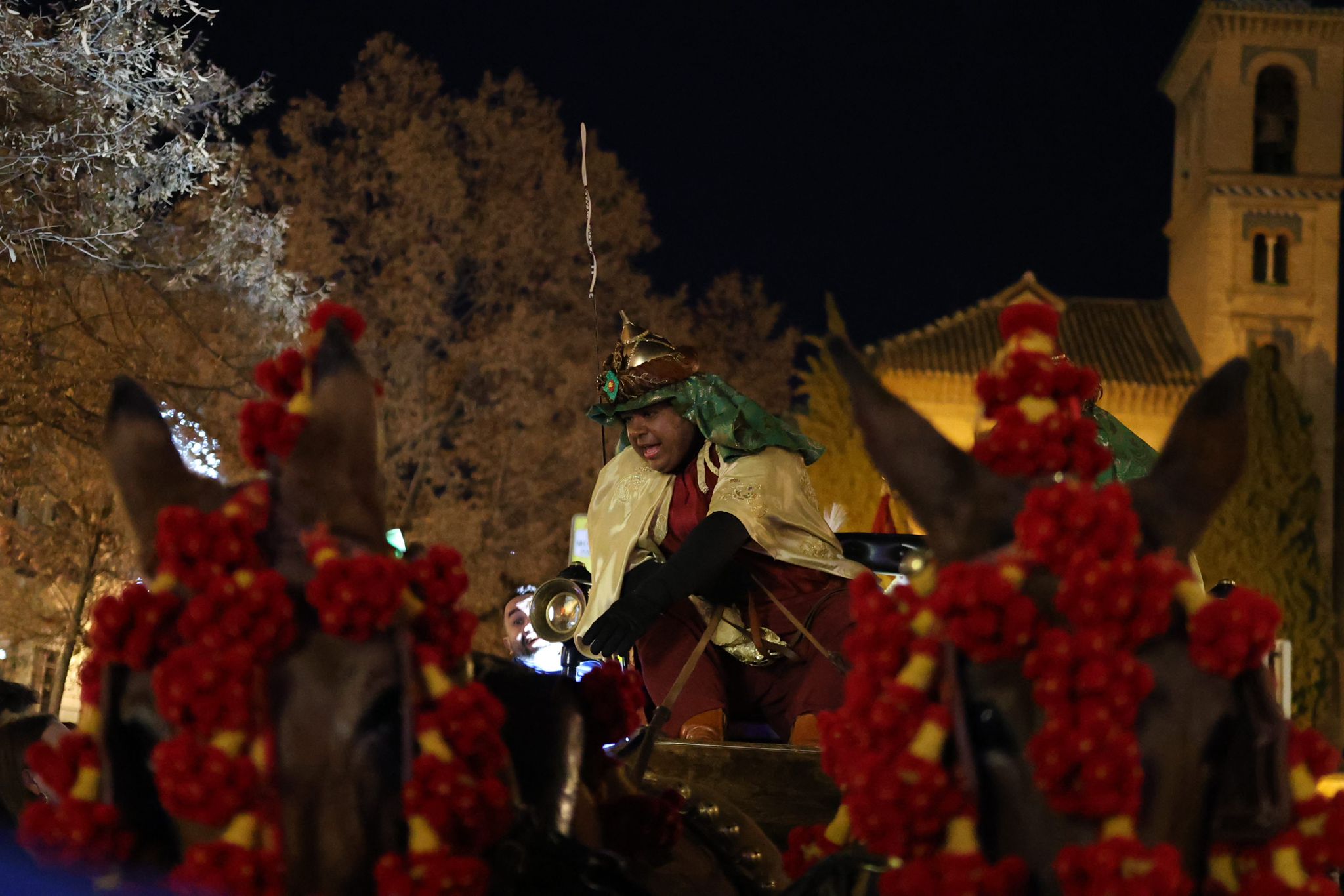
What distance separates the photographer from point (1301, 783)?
218cm

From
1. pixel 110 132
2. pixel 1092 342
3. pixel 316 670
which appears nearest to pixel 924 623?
pixel 316 670

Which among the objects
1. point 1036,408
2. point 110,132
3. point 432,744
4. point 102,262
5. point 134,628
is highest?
point 110,132

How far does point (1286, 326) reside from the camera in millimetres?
42969

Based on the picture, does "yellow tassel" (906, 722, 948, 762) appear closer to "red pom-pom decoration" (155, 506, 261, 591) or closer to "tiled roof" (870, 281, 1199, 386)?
"red pom-pom decoration" (155, 506, 261, 591)

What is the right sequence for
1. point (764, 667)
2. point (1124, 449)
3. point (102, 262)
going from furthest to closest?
point (102, 262)
point (1124, 449)
point (764, 667)

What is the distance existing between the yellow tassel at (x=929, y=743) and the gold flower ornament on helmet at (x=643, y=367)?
2.71 metres

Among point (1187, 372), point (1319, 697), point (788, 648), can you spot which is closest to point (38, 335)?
point (788, 648)

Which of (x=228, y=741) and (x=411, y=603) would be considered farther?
(x=411, y=603)

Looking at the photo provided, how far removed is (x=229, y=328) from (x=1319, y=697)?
2687cm

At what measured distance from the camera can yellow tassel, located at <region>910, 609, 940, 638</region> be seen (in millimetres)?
2215

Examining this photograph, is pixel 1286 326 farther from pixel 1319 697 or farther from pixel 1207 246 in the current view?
pixel 1319 697

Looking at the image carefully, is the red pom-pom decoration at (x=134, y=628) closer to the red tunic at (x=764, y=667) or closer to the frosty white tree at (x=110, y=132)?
the red tunic at (x=764, y=667)

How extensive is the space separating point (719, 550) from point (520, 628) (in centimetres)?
243

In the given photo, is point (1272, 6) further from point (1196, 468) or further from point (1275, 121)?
point (1196, 468)
